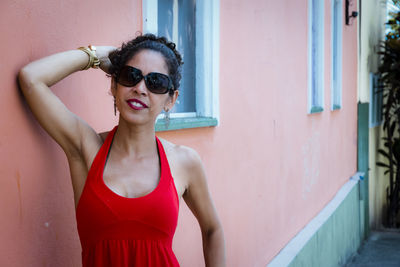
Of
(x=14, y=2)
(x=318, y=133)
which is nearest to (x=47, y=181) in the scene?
(x=14, y=2)

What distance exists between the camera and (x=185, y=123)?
118 inches

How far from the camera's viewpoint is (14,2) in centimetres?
172

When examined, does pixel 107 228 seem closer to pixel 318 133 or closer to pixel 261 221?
pixel 261 221

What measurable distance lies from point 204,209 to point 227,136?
1608 millimetres

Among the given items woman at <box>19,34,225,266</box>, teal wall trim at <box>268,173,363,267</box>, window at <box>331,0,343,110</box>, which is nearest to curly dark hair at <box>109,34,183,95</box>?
woman at <box>19,34,225,266</box>

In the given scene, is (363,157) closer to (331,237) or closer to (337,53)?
(337,53)

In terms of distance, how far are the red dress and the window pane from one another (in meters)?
1.42

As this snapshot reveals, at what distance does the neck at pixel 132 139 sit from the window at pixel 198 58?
4.29 feet

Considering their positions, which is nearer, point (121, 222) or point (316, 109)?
point (121, 222)

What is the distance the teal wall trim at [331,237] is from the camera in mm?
5149

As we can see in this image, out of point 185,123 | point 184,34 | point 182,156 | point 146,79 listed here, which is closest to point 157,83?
point 146,79

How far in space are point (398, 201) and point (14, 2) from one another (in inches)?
462

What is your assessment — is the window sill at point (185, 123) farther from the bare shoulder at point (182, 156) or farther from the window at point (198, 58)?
the bare shoulder at point (182, 156)

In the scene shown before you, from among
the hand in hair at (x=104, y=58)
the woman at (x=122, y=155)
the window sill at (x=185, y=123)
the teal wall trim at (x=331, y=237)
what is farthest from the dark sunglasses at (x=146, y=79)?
the teal wall trim at (x=331, y=237)
